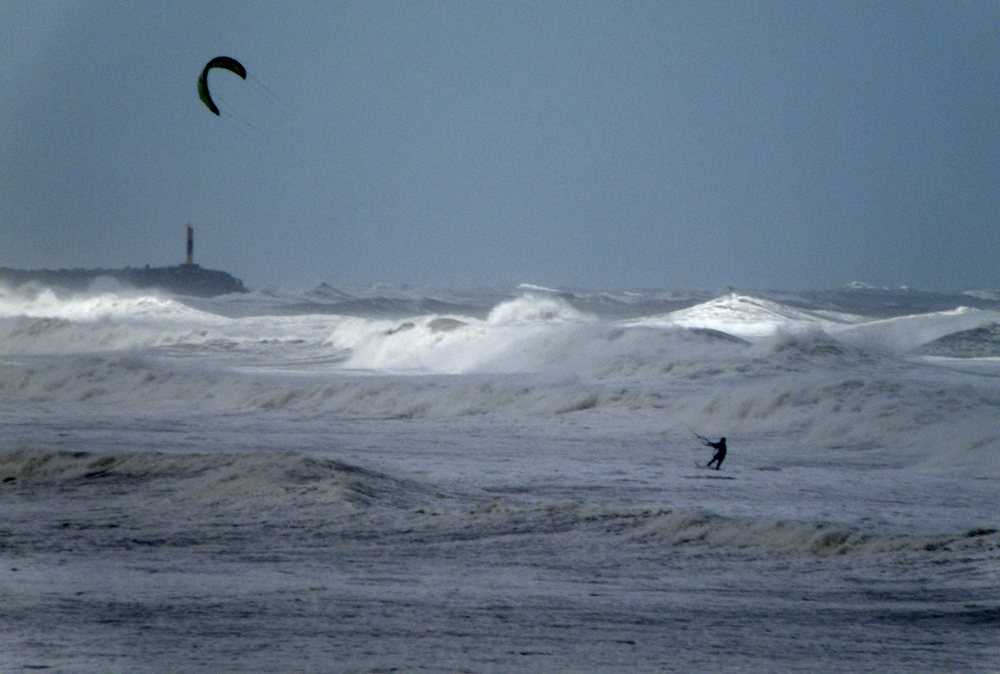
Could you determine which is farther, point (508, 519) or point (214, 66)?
point (214, 66)

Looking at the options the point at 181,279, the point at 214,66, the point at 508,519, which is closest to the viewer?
the point at 508,519

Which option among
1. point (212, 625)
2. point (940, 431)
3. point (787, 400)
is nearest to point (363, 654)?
point (212, 625)

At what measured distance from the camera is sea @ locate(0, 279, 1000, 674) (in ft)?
12.6

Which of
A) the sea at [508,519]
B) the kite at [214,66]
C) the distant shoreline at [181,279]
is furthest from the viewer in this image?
the distant shoreline at [181,279]

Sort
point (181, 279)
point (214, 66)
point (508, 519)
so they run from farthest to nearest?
point (181, 279) → point (214, 66) → point (508, 519)

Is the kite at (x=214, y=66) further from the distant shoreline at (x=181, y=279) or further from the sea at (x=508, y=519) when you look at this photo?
the distant shoreline at (x=181, y=279)

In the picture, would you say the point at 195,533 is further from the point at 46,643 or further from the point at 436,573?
the point at 46,643

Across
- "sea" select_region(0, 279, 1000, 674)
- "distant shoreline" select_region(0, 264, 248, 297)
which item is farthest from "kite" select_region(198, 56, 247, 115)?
"distant shoreline" select_region(0, 264, 248, 297)

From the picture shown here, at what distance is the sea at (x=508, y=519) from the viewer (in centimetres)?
383

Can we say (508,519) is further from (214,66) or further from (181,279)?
(181,279)

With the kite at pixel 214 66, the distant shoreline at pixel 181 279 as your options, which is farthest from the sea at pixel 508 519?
the distant shoreline at pixel 181 279

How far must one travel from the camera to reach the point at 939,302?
119 ft

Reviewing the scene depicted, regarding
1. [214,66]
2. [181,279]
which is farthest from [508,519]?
[181,279]

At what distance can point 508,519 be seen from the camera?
6066 millimetres
